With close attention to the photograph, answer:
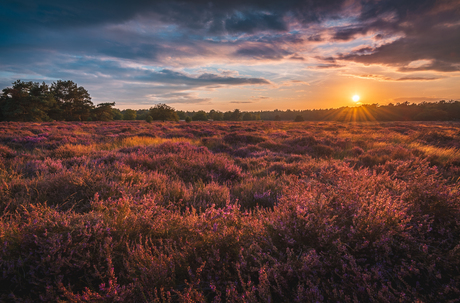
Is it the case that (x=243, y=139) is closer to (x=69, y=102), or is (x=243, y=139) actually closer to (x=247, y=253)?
(x=247, y=253)

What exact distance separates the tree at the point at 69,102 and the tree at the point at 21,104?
708cm

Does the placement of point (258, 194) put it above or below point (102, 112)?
below

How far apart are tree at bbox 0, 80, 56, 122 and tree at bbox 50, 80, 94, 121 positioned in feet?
23.2

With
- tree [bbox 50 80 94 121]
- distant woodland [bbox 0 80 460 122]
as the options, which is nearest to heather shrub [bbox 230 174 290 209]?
distant woodland [bbox 0 80 460 122]

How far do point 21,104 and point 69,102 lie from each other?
38.9 feet

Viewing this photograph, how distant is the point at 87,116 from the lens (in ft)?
180

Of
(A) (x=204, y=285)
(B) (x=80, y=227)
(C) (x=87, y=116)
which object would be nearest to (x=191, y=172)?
(B) (x=80, y=227)

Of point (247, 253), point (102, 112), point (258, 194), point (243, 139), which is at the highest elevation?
point (102, 112)

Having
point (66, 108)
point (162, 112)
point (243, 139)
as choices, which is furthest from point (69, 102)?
point (243, 139)

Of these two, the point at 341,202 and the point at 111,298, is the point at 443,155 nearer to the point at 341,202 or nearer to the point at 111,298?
the point at 341,202

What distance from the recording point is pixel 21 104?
41.7 metres

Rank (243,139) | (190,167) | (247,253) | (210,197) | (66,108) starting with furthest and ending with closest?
1. (66,108)
2. (243,139)
3. (190,167)
4. (210,197)
5. (247,253)

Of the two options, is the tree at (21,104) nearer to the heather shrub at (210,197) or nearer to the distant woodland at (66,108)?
the distant woodland at (66,108)

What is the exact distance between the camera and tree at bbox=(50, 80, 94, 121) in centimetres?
5200
